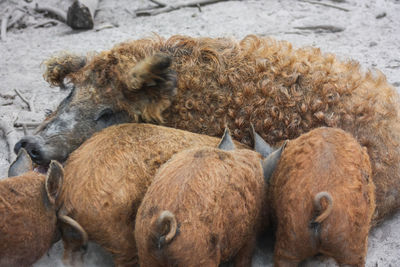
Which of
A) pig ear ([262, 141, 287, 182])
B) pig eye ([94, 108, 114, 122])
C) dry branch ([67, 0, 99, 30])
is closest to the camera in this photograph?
pig ear ([262, 141, 287, 182])

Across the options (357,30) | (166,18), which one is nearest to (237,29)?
(166,18)

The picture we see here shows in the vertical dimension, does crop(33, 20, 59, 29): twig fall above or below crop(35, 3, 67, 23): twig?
below

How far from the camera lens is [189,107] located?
4312 millimetres

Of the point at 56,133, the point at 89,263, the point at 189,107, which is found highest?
the point at 189,107

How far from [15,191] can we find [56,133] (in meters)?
1.13

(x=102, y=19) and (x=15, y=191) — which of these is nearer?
(x=15, y=191)

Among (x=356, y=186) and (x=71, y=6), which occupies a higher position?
(x=356, y=186)

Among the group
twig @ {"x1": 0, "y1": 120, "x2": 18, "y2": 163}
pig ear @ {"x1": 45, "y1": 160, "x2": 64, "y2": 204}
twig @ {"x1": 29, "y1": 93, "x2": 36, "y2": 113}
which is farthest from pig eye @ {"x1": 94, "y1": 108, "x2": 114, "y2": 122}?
twig @ {"x1": 29, "y1": 93, "x2": 36, "y2": 113}

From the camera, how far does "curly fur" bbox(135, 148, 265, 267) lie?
2889 millimetres

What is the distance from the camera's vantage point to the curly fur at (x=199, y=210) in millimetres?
2889

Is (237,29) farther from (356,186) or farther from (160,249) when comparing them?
(160,249)

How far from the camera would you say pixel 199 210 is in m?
→ 3.00

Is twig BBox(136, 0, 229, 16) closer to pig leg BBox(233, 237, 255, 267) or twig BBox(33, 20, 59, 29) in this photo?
twig BBox(33, 20, 59, 29)

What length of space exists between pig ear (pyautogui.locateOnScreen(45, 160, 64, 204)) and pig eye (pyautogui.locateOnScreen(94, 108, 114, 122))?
1048 mm
